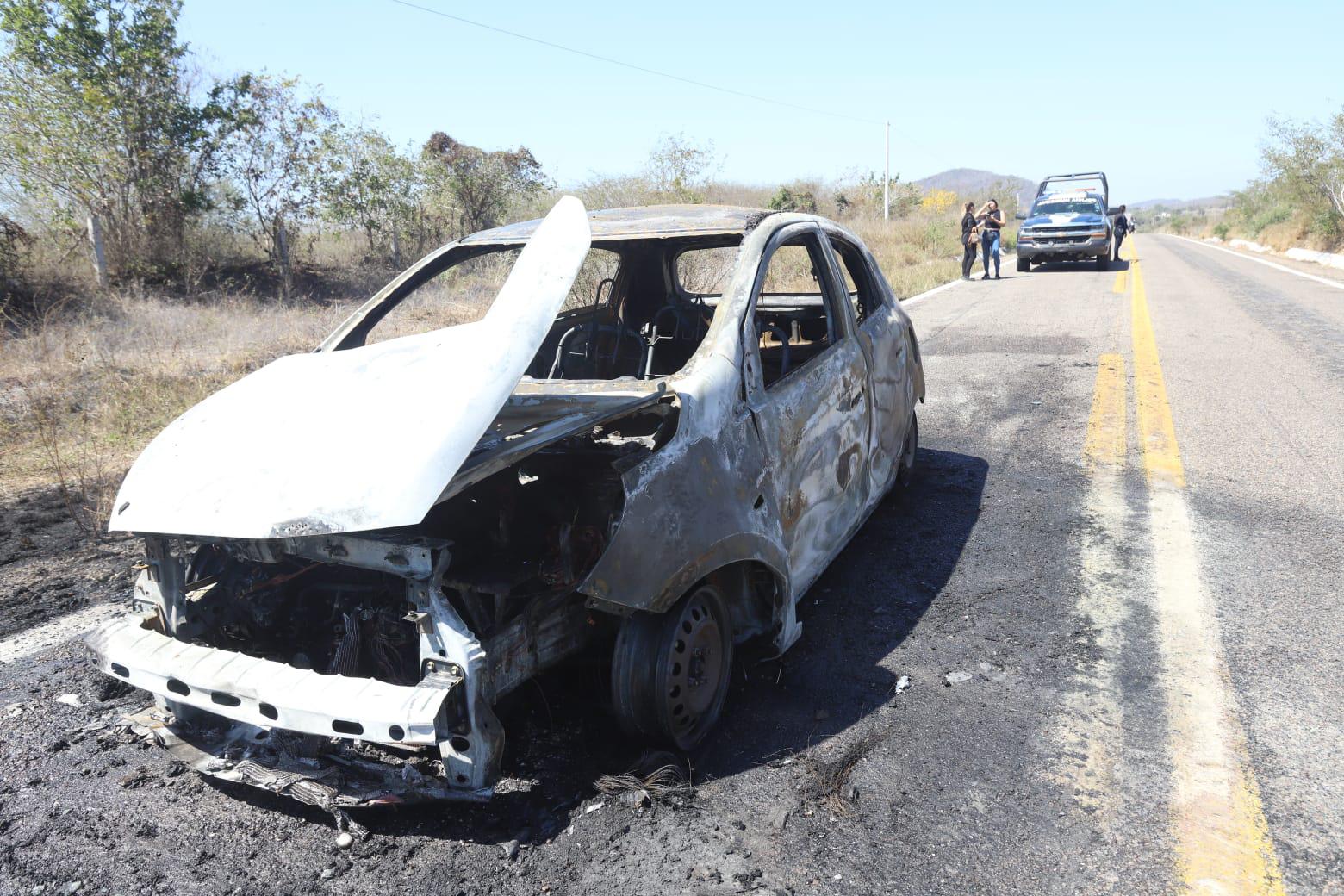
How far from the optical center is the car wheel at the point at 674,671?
2605 millimetres

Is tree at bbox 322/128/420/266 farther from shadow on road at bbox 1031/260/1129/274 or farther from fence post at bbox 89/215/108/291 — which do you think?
shadow on road at bbox 1031/260/1129/274

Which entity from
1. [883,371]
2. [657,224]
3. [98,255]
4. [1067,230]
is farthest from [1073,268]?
[657,224]

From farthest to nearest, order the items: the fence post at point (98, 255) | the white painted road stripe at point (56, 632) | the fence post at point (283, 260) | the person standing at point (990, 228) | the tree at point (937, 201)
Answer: the tree at point (937, 201), the person standing at point (990, 228), the fence post at point (283, 260), the fence post at point (98, 255), the white painted road stripe at point (56, 632)

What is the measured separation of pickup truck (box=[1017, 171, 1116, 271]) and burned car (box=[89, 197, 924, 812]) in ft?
64.3

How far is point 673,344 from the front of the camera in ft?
15.1

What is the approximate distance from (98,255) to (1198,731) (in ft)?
51.7

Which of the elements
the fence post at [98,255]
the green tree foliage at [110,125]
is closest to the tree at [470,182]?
the green tree foliage at [110,125]

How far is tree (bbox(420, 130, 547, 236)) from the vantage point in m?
21.0

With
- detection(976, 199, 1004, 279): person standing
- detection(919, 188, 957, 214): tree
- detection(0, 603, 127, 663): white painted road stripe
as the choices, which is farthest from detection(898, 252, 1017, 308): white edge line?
detection(919, 188, 957, 214): tree

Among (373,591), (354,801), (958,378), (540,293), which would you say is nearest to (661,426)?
(540,293)

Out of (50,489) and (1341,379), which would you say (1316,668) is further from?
(50,489)

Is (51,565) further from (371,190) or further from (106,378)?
(371,190)

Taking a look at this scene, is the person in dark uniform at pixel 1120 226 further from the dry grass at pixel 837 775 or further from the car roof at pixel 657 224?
the dry grass at pixel 837 775

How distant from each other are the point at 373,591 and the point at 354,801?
2.17 feet
